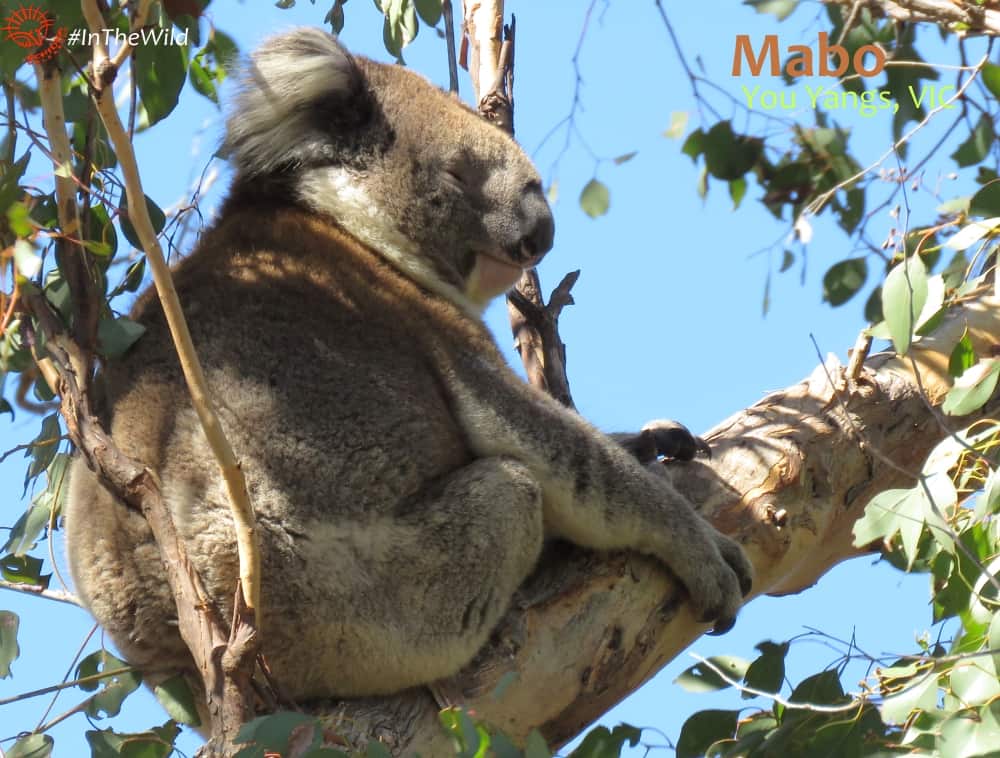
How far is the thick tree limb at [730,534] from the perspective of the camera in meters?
2.94

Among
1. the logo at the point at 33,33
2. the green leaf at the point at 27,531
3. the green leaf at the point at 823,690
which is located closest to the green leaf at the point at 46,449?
the green leaf at the point at 27,531

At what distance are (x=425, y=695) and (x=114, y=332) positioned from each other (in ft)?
3.57

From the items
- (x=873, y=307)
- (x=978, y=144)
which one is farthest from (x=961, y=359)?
(x=873, y=307)

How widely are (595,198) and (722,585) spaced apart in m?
1.80

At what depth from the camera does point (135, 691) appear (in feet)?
10.3

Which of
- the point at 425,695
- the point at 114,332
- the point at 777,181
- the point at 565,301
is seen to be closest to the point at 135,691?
the point at 425,695

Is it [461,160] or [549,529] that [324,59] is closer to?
[461,160]

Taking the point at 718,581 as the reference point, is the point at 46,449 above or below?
above

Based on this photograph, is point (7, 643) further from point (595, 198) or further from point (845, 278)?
point (845, 278)

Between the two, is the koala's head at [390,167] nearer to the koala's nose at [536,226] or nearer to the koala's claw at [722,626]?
the koala's nose at [536,226]

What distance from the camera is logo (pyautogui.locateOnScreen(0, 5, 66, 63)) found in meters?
2.58

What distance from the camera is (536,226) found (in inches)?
156

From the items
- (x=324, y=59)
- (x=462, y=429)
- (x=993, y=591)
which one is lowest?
(x=993, y=591)

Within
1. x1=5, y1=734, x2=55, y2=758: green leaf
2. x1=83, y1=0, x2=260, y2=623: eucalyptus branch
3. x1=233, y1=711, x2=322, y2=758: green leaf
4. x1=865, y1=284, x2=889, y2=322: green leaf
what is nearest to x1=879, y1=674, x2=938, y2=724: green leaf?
x1=233, y1=711, x2=322, y2=758: green leaf
